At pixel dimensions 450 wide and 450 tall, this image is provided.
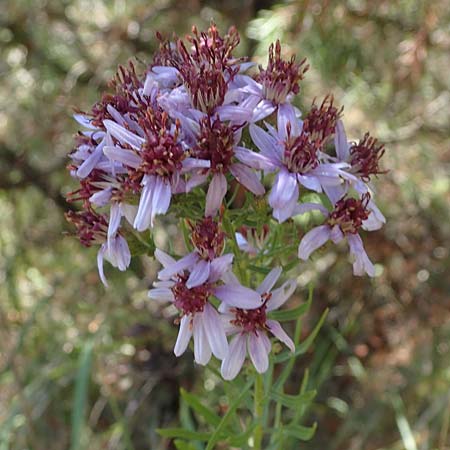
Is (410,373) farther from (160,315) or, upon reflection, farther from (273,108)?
(273,108)

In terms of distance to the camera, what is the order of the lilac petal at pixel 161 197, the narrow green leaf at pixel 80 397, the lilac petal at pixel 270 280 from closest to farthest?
the lilac petal at pixel 161 197 → the lilac petal at pixel 270 280 → the narrow green leaf at pixel 80 397

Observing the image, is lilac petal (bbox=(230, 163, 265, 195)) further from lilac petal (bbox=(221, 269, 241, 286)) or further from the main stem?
the main stem

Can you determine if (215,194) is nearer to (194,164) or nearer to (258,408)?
(194,164)

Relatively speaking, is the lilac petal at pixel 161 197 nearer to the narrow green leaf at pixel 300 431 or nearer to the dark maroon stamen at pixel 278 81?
the dark maroon stamen at pixel 278 81

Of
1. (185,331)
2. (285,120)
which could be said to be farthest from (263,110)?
(185,331)

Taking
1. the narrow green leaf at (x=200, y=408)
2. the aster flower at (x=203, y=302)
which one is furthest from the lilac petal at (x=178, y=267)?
the narrow green leaf at (x=200, y=408)
